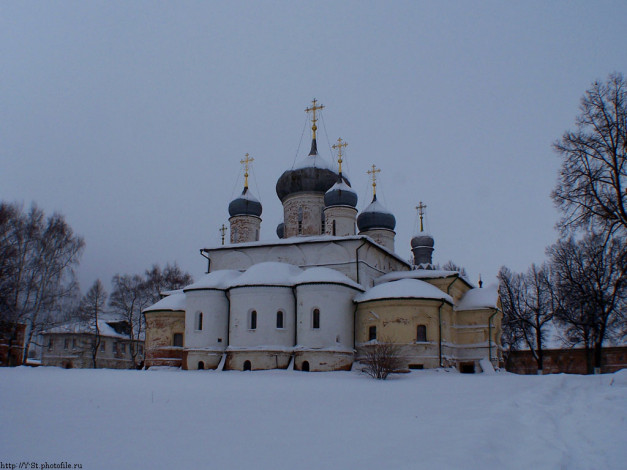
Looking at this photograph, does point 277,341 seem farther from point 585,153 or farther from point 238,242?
point 585,153

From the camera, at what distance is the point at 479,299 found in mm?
27500

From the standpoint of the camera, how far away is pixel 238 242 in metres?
29.7

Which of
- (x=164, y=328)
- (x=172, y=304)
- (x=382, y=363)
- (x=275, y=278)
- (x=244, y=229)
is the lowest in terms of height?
(x=382, y=363)

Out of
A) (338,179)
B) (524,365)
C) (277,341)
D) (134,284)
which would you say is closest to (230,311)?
(277,341)

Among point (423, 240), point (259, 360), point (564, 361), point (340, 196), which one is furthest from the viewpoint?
point (564, 361)

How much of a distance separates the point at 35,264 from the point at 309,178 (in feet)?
45.4

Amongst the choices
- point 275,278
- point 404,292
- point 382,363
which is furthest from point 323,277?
point 382,363

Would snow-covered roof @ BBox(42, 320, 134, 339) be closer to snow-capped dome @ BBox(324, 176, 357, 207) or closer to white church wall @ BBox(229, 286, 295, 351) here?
white church wall @ BBox(229, 286, 295, 351)

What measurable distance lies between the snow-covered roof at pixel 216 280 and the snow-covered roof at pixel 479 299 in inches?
434

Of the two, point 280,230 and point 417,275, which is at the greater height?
point 280,230

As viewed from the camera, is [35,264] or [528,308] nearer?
[35,264]

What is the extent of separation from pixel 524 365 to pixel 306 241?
23724 mm

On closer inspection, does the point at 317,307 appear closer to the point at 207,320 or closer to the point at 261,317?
the point at 261,317

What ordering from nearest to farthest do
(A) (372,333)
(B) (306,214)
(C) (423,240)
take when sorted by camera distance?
(A) (372,333)
(B) (306,214)
(C) (423,240)
